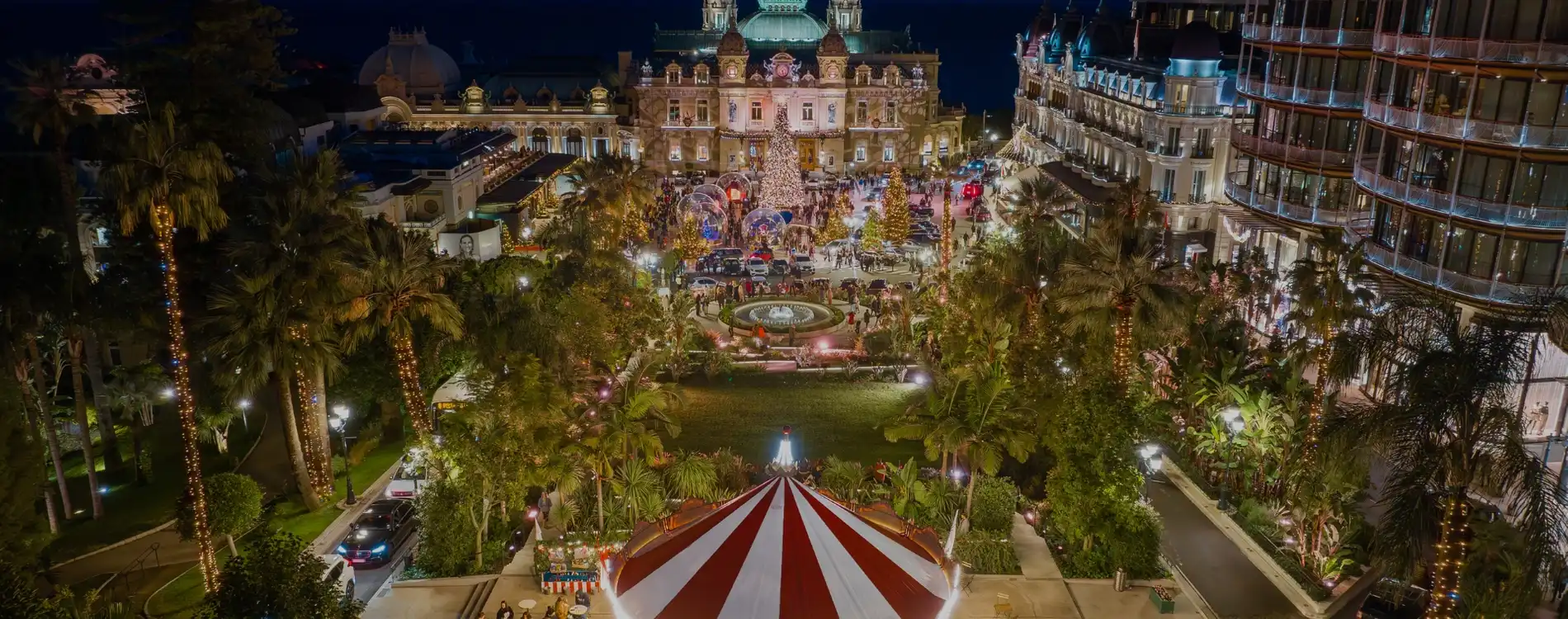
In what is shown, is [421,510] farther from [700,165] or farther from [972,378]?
[700,165]

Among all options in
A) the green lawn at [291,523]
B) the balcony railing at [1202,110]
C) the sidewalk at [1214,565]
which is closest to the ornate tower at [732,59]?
the balcony railing at [1202,110]

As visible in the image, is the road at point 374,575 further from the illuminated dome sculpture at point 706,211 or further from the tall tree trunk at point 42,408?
the illuminated dome sculpture at point 706,211

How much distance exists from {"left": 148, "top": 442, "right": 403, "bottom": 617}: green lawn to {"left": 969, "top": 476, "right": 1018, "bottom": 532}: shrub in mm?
16513

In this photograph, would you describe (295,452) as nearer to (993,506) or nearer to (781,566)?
(781,566)

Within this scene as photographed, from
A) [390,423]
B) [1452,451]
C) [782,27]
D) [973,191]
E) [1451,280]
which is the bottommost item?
[390,423]

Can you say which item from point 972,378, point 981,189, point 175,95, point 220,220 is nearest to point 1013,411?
point 972,378

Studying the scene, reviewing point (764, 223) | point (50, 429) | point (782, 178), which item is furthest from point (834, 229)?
point (50, 429)

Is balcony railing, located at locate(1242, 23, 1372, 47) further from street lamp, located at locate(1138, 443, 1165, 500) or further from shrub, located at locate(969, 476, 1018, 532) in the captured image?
shrub, located at locate(969, 476, 1018, 532)

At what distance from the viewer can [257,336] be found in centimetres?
2747

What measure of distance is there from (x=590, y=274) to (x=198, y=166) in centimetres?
1583

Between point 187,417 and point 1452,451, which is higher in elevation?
point 1452,451

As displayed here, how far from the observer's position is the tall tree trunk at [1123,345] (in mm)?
30312

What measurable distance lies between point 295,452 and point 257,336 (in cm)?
416

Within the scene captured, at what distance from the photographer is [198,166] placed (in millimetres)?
24438
